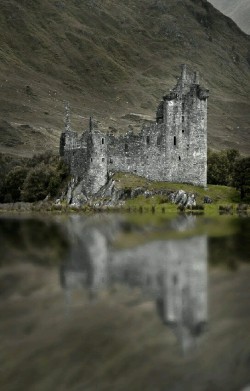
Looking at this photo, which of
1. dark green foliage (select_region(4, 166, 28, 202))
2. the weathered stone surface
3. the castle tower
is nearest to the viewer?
the weathered stone surface

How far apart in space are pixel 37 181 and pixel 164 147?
15.7 m

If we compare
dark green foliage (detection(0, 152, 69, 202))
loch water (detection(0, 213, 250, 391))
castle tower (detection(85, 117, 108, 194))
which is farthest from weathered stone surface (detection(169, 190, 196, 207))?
loch water (detection(0, 213, 250, 391))

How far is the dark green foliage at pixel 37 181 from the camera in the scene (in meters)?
82.8

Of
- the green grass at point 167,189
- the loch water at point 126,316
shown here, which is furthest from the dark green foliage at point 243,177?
the loch water at point 126,316

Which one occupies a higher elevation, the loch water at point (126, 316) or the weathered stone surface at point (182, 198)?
the weathered stone surface at point (182, 198)

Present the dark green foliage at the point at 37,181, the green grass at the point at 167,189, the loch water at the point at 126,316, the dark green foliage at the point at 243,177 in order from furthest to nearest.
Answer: the dark green foliage at the point at 37,181 → the dark green foliage at the point at 243,177 → the green grass at the point at 167,189 → the loch water at the point at 126,316

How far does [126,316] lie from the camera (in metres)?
21.9

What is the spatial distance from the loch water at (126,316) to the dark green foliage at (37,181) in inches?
1623

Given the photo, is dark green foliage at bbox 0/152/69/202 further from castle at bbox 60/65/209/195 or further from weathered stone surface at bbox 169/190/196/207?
weathered stone surface at bbox 169/190/196/207

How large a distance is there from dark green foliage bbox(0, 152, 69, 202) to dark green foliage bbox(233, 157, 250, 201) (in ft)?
65.5

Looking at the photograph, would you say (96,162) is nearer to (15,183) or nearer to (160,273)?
(15,183)

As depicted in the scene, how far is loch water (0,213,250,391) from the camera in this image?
649 inches

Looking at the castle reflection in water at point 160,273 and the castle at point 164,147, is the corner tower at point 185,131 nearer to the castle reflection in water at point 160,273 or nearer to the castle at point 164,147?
the castle at point 164,147

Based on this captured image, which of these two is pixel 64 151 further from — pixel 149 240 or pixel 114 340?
pixel 114 340
